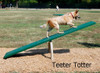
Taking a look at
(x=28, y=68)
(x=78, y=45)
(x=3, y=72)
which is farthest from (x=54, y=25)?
(x=78, y=45)

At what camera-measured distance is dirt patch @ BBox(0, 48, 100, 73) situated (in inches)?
249

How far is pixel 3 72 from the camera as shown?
6137 millimetres

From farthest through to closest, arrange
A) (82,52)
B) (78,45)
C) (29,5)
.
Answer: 1. (29,5)
2. (78,45)
3. (82,52)

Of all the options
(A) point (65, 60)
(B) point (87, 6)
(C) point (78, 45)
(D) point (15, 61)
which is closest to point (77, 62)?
(A) point (65, 60)

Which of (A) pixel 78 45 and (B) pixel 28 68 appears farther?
(A) pixel 78 45

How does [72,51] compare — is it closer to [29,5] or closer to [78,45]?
[78,45]

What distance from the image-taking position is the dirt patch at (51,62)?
6.34m

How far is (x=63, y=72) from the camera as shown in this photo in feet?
19.9

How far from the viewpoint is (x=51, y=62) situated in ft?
22.9

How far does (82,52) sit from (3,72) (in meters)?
3.79

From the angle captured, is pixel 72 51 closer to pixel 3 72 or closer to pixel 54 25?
pixel 54 25

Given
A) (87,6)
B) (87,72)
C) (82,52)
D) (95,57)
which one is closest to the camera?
(87,72)

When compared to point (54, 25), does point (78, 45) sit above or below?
below

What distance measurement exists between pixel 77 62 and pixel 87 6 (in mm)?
65424
